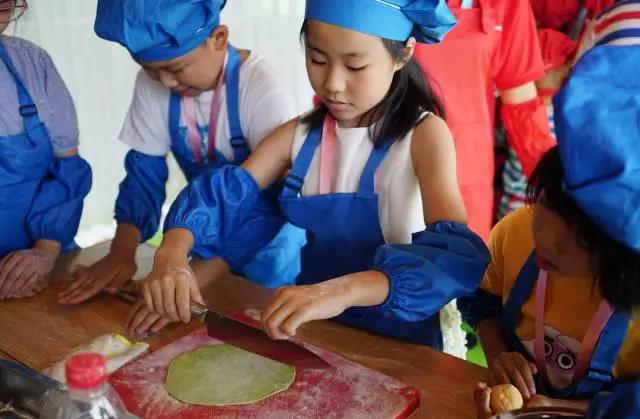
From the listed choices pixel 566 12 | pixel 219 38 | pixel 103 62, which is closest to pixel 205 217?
pixel 219 38

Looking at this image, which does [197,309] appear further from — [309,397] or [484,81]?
[484,81]

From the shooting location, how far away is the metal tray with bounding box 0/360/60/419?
0.78 m

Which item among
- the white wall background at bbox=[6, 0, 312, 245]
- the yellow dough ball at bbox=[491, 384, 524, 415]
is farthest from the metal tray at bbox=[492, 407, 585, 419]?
the white wall background at bbox=[6, 0, 312, 245]

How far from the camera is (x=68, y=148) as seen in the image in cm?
136

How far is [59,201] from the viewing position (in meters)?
1.36

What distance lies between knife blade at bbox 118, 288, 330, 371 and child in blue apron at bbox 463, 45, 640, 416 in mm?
267

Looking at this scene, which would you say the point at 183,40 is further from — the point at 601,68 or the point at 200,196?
the point at 601,68

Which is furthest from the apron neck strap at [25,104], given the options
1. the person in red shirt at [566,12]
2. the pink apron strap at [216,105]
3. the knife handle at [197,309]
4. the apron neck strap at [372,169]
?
the person in red shirt at [566,12]

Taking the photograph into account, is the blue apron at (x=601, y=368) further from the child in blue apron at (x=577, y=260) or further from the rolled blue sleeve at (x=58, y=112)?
the rolled blue sleeve at (x=58, y=112)

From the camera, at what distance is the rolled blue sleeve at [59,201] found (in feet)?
4.34

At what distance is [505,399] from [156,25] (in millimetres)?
Answer: 831

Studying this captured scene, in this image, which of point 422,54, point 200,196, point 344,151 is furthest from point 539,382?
point 422,54

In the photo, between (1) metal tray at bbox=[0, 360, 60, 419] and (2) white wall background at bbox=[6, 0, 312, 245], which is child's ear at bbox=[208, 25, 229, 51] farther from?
(2) white wall background at bbox=[6, 0, 312, 245]

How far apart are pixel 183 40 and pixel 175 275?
0.45 meters
